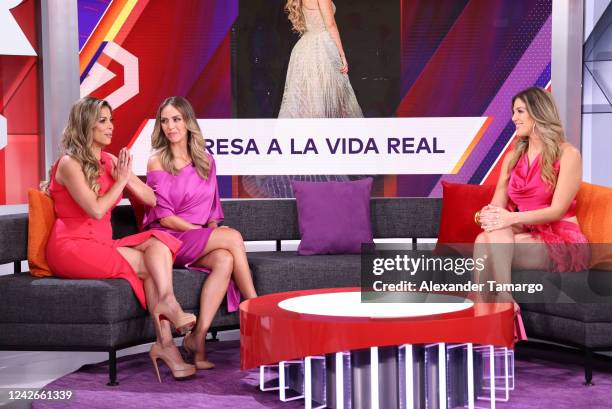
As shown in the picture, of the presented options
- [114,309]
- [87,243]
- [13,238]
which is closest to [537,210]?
[114,309]

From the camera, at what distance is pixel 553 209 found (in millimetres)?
4117

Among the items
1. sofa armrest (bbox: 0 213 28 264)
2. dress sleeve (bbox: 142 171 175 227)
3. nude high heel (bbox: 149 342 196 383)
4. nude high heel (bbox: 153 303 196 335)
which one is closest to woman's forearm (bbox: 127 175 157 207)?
dress sleeve (bbox: 142 171 175 227)

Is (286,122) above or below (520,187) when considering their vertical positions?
above

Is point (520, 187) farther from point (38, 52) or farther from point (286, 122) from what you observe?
point (38, 52)

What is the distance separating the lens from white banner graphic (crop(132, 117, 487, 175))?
5.90m

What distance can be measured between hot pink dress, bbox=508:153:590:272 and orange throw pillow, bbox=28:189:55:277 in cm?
227

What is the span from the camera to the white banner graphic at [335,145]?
5.90 m

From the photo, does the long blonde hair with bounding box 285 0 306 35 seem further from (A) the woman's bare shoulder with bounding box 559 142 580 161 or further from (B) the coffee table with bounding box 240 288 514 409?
(B) the coffee table with bounding box 240 288 514 409

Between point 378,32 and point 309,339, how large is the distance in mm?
3406

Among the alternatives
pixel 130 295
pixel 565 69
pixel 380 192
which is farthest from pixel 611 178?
pixel 130 295

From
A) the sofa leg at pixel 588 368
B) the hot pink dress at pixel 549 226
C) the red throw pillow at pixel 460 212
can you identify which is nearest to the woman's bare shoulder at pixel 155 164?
the red throw pillow at pixel 460 212

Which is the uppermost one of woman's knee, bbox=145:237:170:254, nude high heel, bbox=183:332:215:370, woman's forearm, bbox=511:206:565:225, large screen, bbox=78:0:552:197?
large screen, bbox=78:0:552:197

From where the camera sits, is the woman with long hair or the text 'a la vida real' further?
the text 'a la vida real'

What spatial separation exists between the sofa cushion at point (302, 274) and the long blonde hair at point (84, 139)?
3.06 ft
